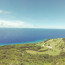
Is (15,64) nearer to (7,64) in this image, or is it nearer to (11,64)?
(11,64)

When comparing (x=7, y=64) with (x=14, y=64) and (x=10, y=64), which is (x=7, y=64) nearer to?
(x=10, y=64)

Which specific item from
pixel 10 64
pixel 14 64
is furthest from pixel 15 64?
pixel 10 64

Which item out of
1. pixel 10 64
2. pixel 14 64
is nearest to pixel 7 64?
pixel 10 64

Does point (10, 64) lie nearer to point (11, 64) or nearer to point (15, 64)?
point (11, 64)

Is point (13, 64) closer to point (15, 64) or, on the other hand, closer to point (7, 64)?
point (15, 64)

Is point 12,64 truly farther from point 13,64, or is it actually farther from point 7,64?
point 7,64
